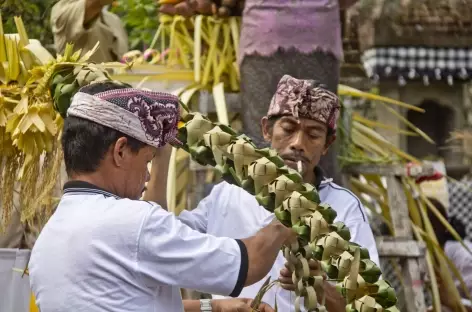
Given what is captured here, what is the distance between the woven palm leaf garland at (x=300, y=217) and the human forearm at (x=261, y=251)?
5cm

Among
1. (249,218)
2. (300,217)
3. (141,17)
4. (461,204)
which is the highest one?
(300,217)

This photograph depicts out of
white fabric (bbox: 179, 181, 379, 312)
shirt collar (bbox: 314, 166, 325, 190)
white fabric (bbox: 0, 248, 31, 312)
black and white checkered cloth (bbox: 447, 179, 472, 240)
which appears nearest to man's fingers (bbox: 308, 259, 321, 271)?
white fabric (bbox: 179, 181, 379, 312)

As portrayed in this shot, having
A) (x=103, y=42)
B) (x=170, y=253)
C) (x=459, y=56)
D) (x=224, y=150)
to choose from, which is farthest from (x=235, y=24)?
(x=459, y=56)

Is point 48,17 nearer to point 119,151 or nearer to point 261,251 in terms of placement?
point 119,151

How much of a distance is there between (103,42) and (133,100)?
9.46 ft

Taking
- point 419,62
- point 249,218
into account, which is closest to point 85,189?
point 249,218

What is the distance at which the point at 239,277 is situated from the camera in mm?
2871

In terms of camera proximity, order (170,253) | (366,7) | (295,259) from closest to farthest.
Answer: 1. (170,253)
2. (295,259)
3. (366,7)

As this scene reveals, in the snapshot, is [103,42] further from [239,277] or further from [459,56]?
[459,56]

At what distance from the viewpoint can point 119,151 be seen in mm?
2906

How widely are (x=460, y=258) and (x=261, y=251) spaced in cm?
459

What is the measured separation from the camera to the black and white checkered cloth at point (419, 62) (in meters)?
16.6

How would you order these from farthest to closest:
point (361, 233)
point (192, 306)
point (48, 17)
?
point (48, 17) < point (361, 233) < point (192, 306)

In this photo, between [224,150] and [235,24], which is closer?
[224,150]
